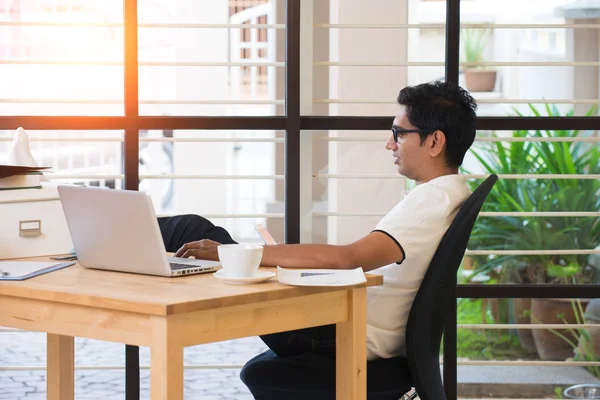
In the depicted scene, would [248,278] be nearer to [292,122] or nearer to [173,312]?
[173,312]

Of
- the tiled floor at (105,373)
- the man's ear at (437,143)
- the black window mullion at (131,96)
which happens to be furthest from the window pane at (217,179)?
the man's ear at (437,143)

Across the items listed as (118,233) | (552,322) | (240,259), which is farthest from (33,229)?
(552,322)

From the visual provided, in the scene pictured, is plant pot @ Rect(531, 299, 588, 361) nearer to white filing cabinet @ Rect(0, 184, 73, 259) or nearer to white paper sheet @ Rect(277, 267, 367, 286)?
white paper sheet @ Rect(277, 267, 367, 286)

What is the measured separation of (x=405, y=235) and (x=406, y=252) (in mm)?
41

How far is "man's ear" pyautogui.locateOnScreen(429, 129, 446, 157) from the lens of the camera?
7.66 feet

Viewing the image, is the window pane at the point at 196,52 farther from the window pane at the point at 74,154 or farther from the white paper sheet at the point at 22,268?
the white paper sheet at the point at 22,268

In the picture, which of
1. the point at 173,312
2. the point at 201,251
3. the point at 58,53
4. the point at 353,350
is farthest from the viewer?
the point at 58,53

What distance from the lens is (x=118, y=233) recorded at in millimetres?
1921

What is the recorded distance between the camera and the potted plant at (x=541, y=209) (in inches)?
122

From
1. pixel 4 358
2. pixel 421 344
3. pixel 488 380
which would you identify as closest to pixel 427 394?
pixel 421 344

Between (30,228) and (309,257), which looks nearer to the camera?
(309,257)

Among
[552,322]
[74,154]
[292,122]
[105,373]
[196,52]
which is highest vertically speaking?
[196,52]

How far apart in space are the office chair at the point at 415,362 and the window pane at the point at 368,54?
34.4 inches

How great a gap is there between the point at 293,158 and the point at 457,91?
662 mm
